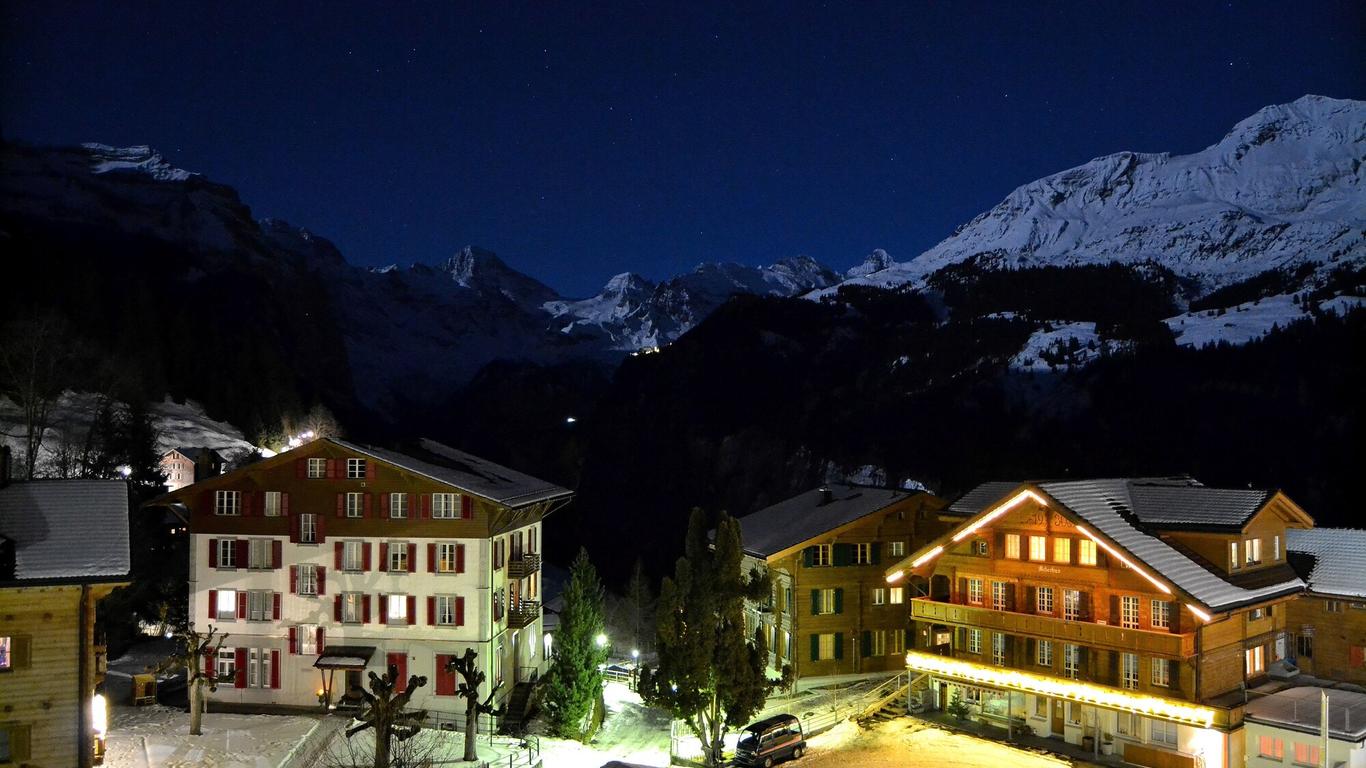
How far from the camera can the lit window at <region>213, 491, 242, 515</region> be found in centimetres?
4419

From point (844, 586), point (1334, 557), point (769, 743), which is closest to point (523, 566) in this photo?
point (769, 743)

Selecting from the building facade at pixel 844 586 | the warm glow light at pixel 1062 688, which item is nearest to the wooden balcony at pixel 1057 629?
the warm glow light at pixel 1062 688

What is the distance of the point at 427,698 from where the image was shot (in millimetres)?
42844

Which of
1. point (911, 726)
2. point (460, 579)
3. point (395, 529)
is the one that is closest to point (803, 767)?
point (911, 726)

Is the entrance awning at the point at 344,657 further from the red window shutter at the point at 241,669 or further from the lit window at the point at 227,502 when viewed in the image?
the lit window at the point at 227,502

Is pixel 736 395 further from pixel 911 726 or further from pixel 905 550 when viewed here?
pixel 911 726

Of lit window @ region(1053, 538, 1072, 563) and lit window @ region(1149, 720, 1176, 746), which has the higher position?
lit window @ region(1053, 538, 1072, 563)

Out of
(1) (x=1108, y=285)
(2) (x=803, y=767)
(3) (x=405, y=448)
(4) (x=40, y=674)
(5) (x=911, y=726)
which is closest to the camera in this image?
(4) (x=40, y=674)

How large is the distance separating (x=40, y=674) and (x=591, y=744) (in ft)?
71.3

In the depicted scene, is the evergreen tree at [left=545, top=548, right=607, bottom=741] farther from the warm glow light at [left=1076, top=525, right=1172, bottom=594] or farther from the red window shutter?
the warm glow light at [left=1076, top=525, right=1172, bottom=594]

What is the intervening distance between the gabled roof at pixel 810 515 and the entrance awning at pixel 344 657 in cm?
1775

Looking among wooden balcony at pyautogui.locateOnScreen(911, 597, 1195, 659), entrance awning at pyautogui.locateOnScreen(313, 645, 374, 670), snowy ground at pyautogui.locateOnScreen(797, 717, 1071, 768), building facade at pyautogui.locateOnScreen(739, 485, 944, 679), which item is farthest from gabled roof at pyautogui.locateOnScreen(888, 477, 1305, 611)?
entrance awning at pyautogui.locateOnScreen(313, 645, 374, 670)

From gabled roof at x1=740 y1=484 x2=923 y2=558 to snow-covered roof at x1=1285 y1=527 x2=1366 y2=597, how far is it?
58.1ft

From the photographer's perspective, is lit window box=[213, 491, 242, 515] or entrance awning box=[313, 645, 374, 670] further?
lit window box=[213, 491, 242, 515]
